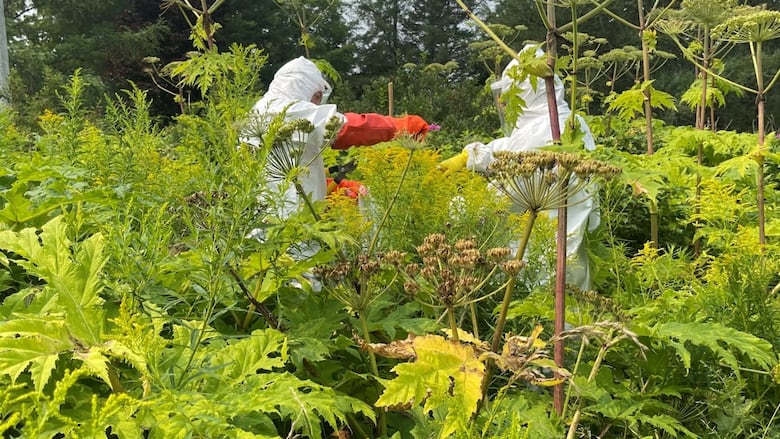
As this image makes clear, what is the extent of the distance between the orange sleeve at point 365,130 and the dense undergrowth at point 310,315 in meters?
1.50

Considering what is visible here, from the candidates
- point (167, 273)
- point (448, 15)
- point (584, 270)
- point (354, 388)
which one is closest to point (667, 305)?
point (584, 270)

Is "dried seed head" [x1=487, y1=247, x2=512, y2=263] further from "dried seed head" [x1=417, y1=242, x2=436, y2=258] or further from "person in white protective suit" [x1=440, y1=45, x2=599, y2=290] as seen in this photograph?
"person in white protective suit" [x1=440, y1=45, x2=599, y2=290]

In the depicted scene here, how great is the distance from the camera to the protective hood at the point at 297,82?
398cm

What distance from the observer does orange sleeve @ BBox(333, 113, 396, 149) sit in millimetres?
4055

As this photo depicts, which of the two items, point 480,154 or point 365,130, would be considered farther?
point 365,130

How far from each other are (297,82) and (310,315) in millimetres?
2612

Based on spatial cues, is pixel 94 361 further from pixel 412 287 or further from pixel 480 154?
pixel 480 154

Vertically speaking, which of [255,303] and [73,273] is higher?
[73,273]

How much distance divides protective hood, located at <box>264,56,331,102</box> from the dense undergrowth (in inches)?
65.5

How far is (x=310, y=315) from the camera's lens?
1.68 m

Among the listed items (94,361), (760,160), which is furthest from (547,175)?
(760,160)

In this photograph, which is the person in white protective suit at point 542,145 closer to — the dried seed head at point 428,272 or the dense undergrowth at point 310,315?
the dense undergrowth at point 310,315

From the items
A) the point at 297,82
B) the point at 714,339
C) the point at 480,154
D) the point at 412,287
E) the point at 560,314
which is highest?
the point at 297,82

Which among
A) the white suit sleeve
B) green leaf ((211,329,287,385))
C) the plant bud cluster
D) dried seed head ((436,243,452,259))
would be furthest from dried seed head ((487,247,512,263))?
the white suit sleeve
